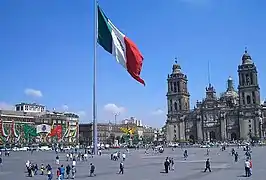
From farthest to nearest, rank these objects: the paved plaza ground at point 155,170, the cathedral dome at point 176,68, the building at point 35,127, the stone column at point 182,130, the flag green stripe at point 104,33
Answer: the cathedral dome at point 176,68, the stone column at point 182,130, the building at point 35,127, the flag green stripe at point 104,33, the paved plaza ground at point 155,170

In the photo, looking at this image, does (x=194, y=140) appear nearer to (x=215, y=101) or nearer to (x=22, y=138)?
(x=215, y=101)

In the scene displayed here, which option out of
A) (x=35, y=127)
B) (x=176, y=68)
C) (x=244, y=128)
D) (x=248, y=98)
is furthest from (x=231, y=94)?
(x=35, y=127)

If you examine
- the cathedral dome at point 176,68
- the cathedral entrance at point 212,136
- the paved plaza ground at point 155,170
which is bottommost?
the paved plaza ground at point 155,170

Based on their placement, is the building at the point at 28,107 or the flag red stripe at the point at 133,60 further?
the building at the point at 28,107

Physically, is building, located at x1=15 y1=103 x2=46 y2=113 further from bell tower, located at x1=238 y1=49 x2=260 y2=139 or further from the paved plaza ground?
the paved plaza ground

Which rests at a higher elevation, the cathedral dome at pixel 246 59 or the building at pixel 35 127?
the cathedral dome at pixel 246 59

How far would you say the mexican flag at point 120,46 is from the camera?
80.7ft

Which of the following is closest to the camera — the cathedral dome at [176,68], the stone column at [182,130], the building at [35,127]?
the building at [35,127]

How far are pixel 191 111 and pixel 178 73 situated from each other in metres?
14.1

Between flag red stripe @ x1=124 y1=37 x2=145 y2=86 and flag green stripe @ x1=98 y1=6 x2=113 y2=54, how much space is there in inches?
69.6

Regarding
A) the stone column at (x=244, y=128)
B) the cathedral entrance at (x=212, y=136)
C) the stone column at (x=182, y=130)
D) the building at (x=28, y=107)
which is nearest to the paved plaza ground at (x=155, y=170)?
the stone column at (x=244, y=128)

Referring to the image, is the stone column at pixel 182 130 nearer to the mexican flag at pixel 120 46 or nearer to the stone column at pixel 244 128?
the stone column at pixel 244 128

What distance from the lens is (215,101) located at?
132m

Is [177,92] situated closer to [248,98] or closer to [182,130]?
[182,130]
